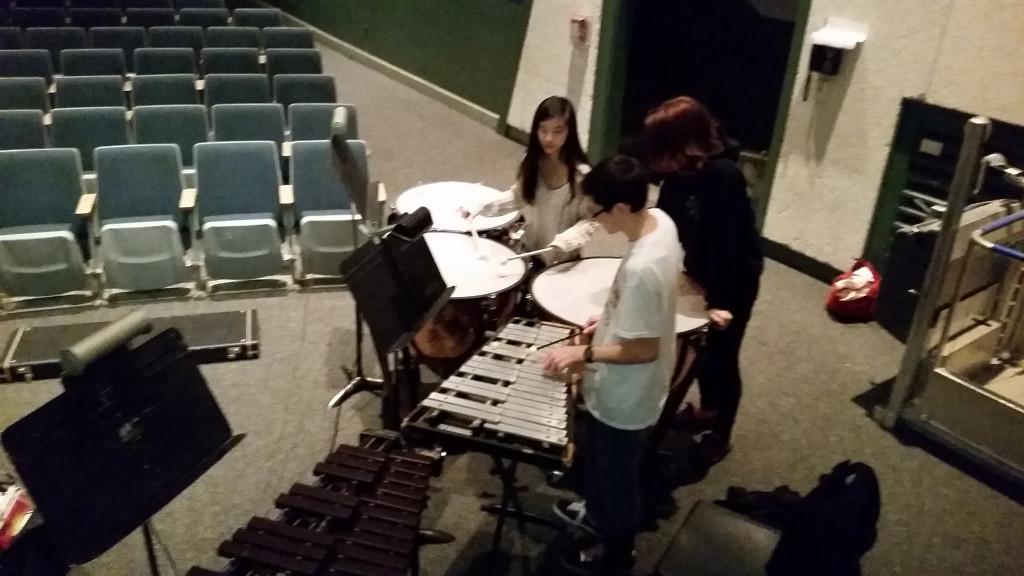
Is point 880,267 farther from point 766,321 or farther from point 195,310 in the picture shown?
point 195,310

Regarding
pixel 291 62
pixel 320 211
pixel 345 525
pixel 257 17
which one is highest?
pixel 257 17

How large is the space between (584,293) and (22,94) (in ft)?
14.8

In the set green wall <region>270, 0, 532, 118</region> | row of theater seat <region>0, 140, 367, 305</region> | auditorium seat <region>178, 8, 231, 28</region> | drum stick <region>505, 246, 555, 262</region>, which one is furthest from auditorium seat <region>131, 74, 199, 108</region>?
drum stick <region>505, 246, 555, 262</region>

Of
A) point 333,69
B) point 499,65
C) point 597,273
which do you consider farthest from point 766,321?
point 333,69

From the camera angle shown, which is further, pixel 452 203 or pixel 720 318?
pixel 452 203

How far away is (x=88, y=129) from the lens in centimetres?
514

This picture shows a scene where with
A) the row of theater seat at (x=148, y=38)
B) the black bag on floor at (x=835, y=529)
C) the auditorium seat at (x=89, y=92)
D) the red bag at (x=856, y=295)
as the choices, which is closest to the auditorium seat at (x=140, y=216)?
the auditorium seat at (x=89, y=92)

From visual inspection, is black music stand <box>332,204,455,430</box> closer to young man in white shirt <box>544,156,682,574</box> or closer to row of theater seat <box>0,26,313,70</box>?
young man in white shirt <box>544,156,682,574</box>

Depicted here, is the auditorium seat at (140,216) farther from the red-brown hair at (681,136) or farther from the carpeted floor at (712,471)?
the red-brown hair at (681,136)

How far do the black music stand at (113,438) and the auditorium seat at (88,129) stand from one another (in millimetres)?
3464

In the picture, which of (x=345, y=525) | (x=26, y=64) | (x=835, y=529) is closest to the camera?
(x=835, y=529)

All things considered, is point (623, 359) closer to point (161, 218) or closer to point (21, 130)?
point (161, 218)

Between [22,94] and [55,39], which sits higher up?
[55,39]

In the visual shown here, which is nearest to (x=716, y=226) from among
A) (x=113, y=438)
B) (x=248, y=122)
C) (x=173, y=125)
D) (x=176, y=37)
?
(x=113, y=438)
